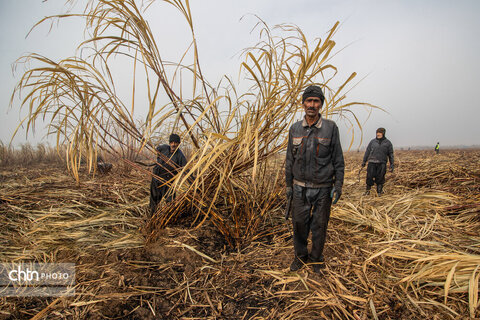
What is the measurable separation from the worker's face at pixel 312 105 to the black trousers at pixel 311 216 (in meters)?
0.61

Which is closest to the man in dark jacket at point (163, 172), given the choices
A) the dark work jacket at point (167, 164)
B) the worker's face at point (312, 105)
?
the dark work jacket at point (167, 164)

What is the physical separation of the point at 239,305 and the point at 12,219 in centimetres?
293

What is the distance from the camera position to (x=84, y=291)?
4.80 ft

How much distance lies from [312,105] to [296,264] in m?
1.31

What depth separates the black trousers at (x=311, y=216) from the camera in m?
1.65

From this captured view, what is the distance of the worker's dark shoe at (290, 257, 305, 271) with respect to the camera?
5.58 feet

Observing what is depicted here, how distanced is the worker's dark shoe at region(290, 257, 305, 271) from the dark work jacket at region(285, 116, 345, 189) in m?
0.69

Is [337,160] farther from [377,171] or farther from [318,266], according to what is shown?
[377,171]

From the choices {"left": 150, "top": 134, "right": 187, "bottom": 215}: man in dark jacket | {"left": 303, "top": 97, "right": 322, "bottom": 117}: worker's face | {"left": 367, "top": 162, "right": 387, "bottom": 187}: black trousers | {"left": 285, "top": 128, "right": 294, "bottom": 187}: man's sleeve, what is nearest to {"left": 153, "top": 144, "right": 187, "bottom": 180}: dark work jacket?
{"left": 150, "top": 134, "right": 187, "bottom": 215}: man in dark jacket

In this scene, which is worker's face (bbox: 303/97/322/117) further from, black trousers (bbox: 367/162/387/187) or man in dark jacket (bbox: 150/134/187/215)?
black trousers (bbox: 367/162/387/187)

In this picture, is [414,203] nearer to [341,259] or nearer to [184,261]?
[341,259]

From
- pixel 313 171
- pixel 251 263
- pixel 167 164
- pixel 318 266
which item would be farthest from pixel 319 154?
pixel 167 164

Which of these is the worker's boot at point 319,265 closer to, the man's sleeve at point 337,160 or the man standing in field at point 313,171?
the man standing in field at point 313,171

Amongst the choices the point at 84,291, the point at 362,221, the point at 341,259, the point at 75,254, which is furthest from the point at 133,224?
the point at 362,221
